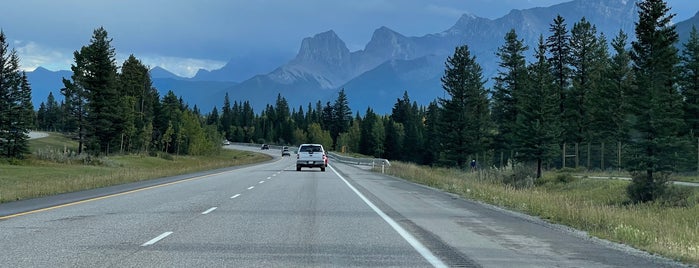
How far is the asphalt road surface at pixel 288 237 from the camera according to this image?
8211 millimetres

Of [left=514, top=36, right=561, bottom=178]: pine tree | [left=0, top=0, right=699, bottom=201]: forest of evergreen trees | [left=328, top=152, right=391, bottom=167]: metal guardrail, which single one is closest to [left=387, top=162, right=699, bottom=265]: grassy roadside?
[left=0, top=0, right=699, bottom=201]: forest of evergreen trees

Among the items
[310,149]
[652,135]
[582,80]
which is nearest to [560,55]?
[582,80]

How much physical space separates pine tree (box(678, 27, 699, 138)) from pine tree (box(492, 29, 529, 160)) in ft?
53.5

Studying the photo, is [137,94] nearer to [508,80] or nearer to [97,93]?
[97,93]

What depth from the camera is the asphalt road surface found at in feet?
26.9

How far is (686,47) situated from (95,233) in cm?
6385

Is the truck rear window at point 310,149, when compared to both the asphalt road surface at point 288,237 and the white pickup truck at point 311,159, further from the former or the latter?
the asphalt road surface at point 288,237

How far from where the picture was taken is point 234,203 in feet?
58.7

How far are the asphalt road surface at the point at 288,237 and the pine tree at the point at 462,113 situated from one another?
60.0m

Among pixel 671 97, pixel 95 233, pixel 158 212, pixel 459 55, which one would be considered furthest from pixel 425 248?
pixel 459 55

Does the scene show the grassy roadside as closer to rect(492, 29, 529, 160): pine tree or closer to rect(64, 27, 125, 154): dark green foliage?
rect(492, 29, 529, 160): pine tree

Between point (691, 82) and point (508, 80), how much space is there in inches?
767

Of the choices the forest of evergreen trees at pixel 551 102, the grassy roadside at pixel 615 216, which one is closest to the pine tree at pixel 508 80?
the forest of evergreen trees at pixel 551 102

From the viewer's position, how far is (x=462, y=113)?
251 feet
